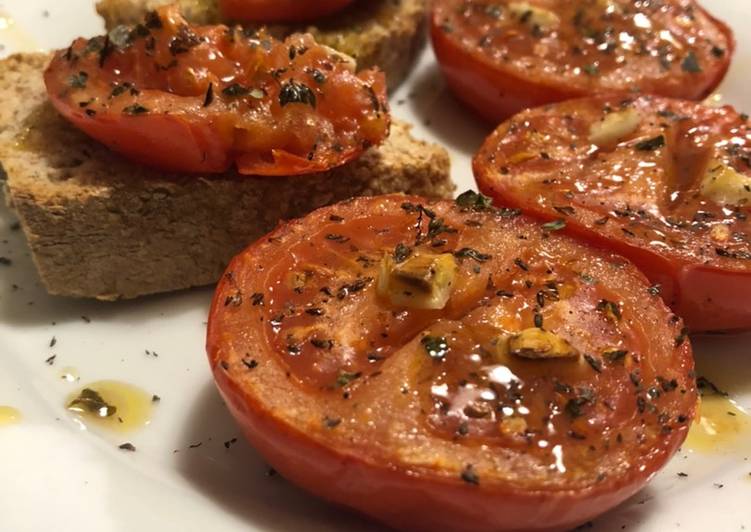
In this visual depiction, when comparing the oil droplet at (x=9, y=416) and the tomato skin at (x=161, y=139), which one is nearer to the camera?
the oil droplet at (x=9, y=416)

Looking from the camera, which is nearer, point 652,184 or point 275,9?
point 652,184

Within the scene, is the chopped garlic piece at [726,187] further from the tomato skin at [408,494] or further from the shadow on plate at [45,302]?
the shadow on plate at [45,302]

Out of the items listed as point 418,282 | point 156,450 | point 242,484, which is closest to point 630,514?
point 418,282

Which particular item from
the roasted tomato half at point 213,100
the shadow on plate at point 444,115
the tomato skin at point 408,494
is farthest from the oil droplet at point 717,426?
the shadow on plate at point 444,115

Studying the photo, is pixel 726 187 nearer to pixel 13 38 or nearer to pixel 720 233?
pixel 720 233

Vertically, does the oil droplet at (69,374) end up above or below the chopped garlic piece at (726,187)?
below

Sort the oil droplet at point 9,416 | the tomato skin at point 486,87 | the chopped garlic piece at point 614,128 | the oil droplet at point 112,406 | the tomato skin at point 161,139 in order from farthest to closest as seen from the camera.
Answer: the tomato skin at point 486,87 < the chopped garlic piece at point 614,128 < the tomato skin at point 161,139 < the oil droplet at point 112,406 < the oil droplet at point 9,416

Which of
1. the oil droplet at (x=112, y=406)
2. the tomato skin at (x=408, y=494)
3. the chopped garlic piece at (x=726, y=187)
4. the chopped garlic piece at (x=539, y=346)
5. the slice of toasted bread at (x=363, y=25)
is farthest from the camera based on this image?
the slice of toasted bread at (x=363, y=25)

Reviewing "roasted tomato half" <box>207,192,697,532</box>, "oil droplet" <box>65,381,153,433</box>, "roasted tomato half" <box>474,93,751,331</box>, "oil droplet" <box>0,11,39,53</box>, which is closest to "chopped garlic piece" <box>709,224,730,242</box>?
"roasted tomato half" <box>474,93,751,331</box>
